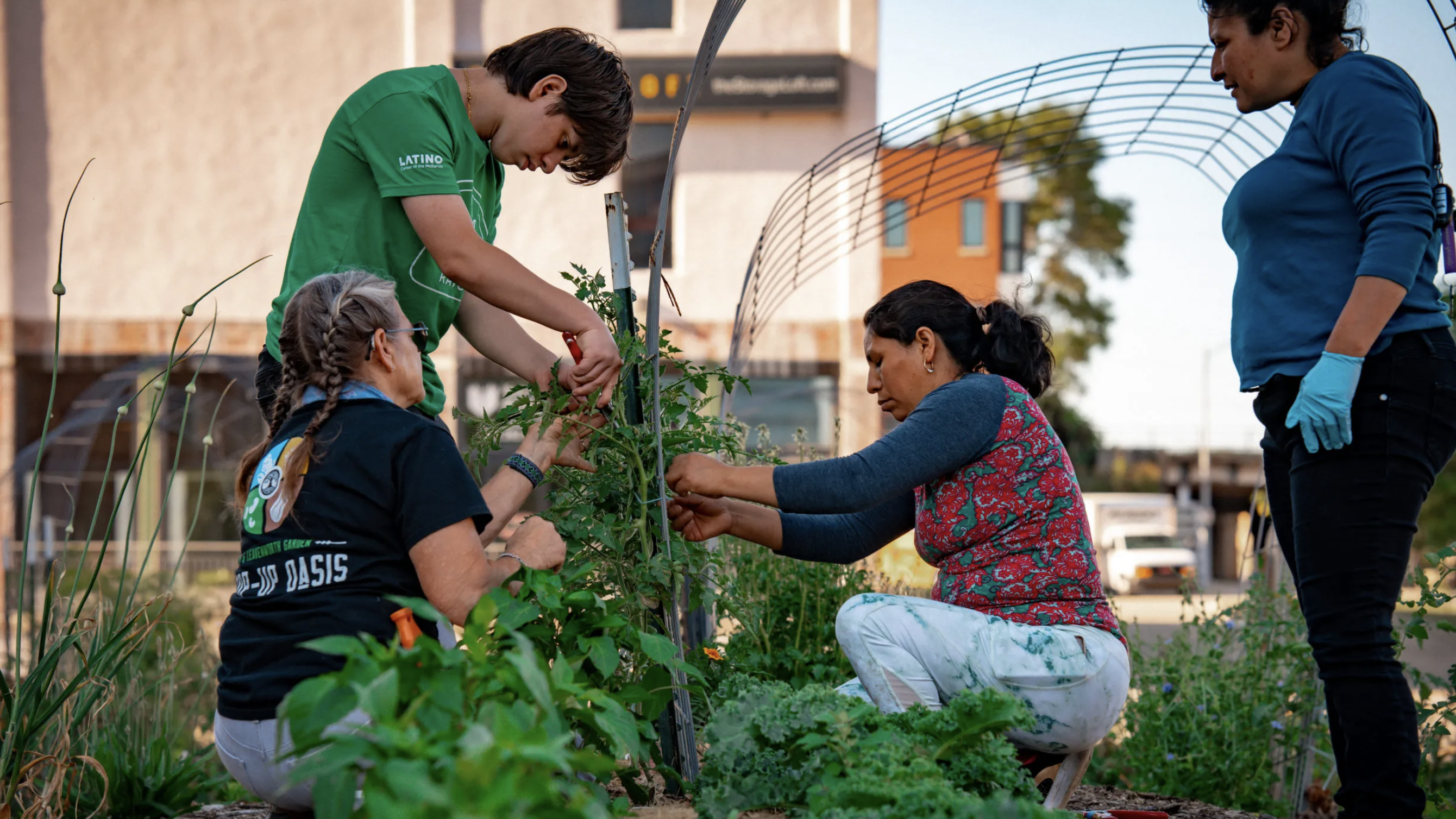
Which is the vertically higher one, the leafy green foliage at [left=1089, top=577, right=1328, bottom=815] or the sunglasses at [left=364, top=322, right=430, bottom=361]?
the sunglasses at [left=364, top=322, right=430, bottom=361]

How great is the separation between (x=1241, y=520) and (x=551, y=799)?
33.8 meters

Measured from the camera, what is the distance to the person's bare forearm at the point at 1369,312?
196 cm

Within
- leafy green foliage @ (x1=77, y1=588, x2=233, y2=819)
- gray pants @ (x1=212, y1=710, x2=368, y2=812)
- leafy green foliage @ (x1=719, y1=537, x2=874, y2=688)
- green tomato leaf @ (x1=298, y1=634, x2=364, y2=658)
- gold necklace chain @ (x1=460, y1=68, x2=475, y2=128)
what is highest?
gold necklace chain @ (x1=460, y1=68, x2=475, y2=128)

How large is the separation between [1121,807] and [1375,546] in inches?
47.6

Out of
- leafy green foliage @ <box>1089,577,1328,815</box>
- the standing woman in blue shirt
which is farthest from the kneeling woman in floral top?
leafy green foliage @ <box>1089,577,1328,815</box>

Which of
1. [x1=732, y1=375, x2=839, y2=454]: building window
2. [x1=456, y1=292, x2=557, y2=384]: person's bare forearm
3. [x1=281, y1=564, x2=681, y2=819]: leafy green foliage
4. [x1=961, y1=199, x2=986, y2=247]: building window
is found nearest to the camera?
[x1=281, y1=564, x2=681, y2=819]: leafy green foliage

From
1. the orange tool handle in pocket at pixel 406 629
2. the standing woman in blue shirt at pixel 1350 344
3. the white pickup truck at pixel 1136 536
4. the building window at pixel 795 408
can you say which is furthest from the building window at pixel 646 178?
the orange tool handle in pocket at pixel 406 629

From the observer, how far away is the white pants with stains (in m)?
2.08

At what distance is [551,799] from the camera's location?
1033mm

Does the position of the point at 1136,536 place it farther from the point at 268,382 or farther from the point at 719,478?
the point at 268,382

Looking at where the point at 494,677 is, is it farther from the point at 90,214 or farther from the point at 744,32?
the point at 90,214

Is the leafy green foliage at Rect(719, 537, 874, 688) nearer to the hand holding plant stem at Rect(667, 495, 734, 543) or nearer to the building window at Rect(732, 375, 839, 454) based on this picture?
the hand holding plant stem at Rect(667, 495, 734, 543)

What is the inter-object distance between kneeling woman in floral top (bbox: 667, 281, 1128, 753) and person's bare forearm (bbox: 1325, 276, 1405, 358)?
0.56 metres

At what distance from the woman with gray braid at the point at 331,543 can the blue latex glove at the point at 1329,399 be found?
138cm
